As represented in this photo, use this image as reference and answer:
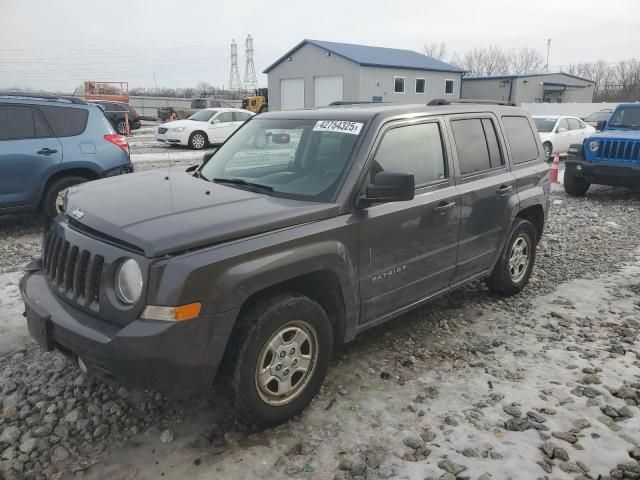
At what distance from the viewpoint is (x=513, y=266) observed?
521 cm

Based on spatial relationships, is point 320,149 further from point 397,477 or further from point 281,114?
point 397,477

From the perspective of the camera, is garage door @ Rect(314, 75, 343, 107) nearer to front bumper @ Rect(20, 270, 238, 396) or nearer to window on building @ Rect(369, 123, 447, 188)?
window on building @ Rect(369, 123, 447, 188)

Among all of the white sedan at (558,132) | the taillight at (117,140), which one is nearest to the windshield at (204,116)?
the white sedan at (558,132)

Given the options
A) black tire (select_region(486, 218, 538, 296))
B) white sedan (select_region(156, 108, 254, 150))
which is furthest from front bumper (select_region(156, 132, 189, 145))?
black tire (select_region(486, 218, 538, 296))

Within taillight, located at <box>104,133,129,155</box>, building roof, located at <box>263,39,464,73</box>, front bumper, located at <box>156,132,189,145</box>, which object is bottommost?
front bumper, located at <box>156,132,189,145</box>

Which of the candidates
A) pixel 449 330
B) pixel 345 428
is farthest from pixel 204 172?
pixel 449 330

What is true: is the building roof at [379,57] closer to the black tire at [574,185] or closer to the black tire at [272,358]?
the black tire at [574,185]

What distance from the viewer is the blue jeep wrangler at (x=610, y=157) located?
32.8 feet

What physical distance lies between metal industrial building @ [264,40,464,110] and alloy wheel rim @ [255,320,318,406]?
29519 millimetres

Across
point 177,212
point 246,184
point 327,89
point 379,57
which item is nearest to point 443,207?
point 246,184

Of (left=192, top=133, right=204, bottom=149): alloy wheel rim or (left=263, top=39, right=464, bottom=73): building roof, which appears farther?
(left=263, top=39, right=464, bottom=73): building roof

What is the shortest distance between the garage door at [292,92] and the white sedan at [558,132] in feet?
68.6

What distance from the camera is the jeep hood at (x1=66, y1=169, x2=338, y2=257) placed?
266 centimetres

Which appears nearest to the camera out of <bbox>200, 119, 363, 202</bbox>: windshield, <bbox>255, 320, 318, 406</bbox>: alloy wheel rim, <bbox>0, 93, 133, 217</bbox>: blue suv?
<bbox>255, 320, 318, 406</bbox>: alloy wheel rim
